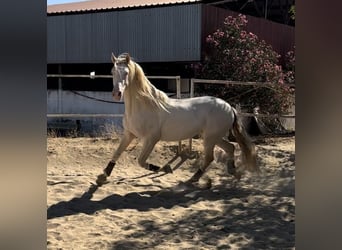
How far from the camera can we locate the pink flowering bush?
11461mm

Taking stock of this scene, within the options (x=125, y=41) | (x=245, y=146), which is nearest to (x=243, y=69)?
(x=125, y=41)

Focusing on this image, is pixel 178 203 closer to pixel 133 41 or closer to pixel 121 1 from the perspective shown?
pixel 133 41

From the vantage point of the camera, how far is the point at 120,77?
5336mm

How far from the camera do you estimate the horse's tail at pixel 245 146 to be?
6383 mm

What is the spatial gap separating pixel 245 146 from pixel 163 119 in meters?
1.27

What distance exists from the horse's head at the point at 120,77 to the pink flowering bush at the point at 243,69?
5.61m

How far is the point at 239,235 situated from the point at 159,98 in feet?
7.40

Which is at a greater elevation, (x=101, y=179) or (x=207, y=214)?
(x=101, y=179)

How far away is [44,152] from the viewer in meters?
0.88

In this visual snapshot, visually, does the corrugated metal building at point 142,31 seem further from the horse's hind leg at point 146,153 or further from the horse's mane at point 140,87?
the horse's hind leg at point 146,153

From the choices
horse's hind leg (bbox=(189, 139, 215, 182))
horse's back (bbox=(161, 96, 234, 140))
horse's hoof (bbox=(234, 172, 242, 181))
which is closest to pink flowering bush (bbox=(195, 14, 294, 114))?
horse's hoof (bbox=(234, 172, 242, 181))

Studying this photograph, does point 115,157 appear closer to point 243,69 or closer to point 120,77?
point 120,77

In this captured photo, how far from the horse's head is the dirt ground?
1.13 metres
